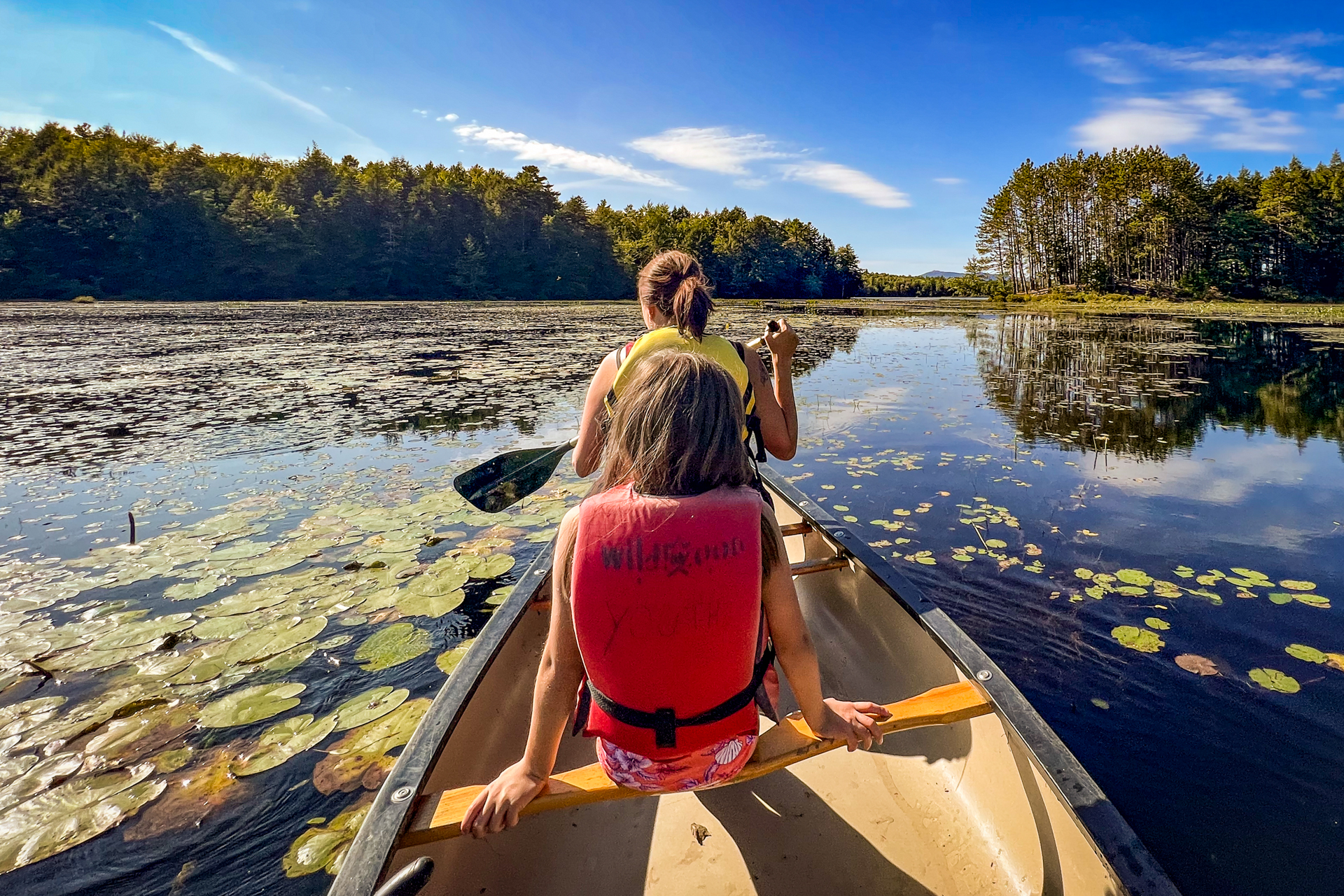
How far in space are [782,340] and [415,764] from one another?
198cm

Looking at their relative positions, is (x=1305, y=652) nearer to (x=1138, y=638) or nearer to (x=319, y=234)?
(x=1138, y=638)

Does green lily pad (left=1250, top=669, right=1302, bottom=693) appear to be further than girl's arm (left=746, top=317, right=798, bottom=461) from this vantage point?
Yes

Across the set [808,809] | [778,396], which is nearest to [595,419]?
[778,396]

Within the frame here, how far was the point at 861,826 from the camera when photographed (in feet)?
6.75

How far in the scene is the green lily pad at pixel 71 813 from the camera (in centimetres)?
201

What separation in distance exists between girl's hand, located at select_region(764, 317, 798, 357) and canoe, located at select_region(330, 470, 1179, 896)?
1033 mm

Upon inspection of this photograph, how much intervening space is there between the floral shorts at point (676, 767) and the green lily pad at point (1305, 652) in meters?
3.39

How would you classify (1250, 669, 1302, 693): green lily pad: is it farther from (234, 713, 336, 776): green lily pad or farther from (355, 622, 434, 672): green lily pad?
(234, 713, 336, 776): green lily pad

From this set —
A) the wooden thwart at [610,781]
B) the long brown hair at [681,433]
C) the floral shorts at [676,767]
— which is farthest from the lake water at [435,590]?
the long brown hair at [681,433]

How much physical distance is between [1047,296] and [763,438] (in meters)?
58.5

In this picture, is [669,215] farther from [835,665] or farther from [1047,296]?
[835,665]

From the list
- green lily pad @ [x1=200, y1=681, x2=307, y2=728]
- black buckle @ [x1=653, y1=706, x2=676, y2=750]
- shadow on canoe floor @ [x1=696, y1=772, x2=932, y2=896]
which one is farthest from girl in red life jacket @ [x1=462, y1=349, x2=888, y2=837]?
green lily pad @ [x1=200, y1=681, x2=307, y2=728]

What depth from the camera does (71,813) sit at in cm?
214

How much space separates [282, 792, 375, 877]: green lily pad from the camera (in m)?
2.04
